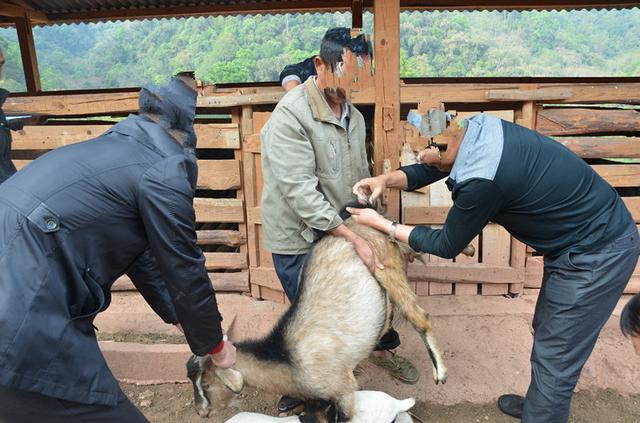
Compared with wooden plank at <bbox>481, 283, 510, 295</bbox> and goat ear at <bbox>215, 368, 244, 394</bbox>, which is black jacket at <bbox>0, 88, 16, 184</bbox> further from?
wooden plank at <bbox>481, 283, 510, 295</bbox>

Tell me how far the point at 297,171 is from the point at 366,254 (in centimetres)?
67

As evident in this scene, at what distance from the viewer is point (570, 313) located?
2736 mm

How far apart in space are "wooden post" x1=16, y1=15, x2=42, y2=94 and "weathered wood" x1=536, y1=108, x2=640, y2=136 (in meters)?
5.95

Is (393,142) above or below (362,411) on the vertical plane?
above

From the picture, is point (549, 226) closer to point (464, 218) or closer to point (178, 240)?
point (464, 218)

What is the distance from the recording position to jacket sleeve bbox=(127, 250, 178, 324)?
2539 millimetres

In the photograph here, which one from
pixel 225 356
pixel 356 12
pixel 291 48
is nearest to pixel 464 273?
pixel 225 356

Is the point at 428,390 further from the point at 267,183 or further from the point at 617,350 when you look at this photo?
the point at 267,183

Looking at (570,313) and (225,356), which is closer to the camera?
(225,356)

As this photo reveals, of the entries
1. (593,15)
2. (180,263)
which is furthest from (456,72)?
(180,263)

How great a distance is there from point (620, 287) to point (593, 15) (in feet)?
184

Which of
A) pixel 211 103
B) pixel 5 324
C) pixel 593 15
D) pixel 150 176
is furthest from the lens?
pixel 593 15

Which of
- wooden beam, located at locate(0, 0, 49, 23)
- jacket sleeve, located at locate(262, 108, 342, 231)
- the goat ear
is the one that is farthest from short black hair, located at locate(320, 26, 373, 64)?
wooden beam, located at locate(0, 0, 49, 23)

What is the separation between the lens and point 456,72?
31.0 meters
